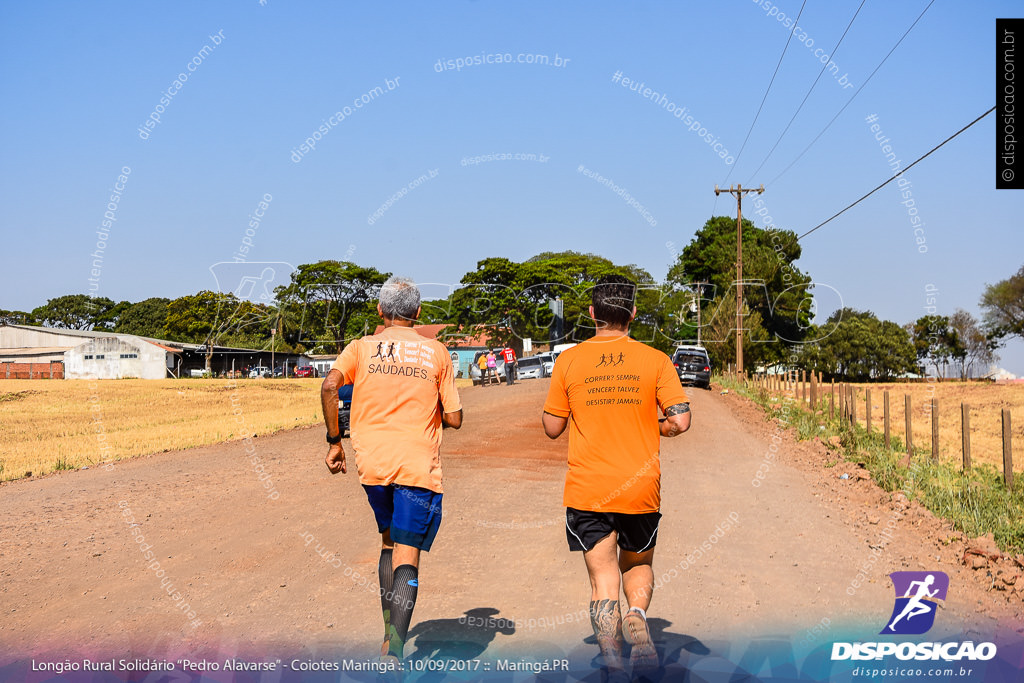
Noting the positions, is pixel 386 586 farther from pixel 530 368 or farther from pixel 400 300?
pixel 530 368

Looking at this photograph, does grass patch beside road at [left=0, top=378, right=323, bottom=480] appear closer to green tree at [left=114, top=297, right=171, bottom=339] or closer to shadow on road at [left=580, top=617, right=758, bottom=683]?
shadow on road at [left=580, top=617, right=758, bottom=683]

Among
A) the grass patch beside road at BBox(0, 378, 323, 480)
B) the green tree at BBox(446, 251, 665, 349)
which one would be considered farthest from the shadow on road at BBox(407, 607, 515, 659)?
the green tree at BBox(446, 251, 665, 349)

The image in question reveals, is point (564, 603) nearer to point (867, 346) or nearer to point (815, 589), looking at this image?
point (815, 589)

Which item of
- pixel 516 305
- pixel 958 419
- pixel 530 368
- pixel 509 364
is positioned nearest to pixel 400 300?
pixel 509 364

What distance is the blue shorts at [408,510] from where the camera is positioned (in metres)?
4.27

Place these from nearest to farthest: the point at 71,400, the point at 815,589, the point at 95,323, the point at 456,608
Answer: the point at 456,608 < the point at 815,589 < the point at 71,400 < the point at 95,323

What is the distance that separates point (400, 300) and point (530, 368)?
3776 cm

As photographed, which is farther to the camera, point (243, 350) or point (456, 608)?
point (243, 350)

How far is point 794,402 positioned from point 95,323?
8088cm

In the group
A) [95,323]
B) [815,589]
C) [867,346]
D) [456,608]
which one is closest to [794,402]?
[815,589]

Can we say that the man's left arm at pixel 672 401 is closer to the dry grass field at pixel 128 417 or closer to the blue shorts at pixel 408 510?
the blue shorts at pixel 408 510

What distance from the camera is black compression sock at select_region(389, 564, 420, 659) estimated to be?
164 inches

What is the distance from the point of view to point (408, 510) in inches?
168

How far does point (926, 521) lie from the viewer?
8391 millimetres
